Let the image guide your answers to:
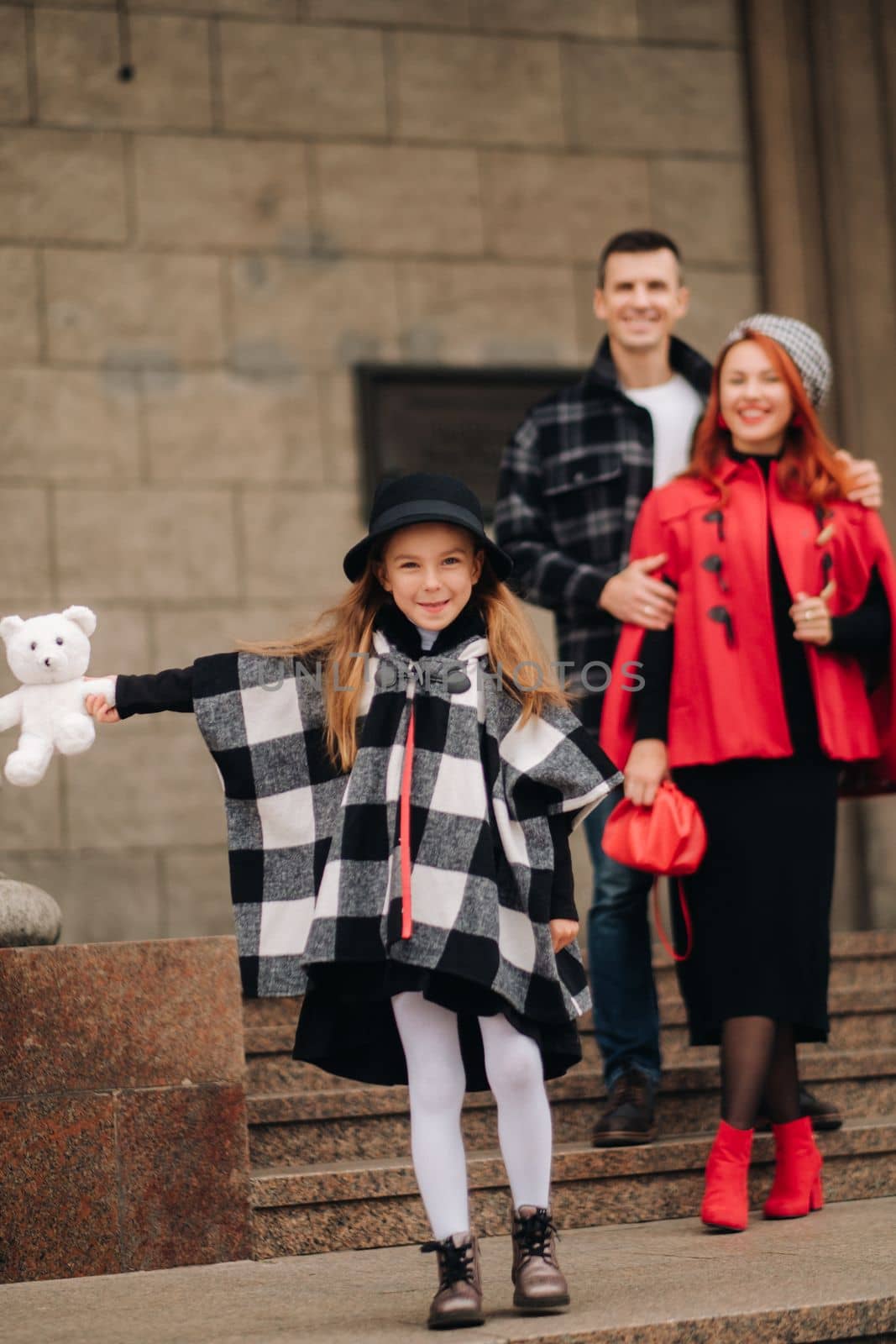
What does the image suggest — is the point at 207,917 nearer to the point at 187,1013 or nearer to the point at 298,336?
the point at 298,336

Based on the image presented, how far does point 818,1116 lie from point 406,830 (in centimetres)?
200

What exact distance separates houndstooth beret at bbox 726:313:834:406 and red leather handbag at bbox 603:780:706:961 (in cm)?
116

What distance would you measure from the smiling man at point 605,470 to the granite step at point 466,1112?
10.2 inches

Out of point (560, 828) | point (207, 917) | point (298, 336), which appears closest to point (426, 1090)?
point (560, 828)

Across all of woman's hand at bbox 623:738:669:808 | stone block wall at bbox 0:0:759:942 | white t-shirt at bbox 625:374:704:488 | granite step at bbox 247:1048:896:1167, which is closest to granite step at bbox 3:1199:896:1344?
granite step at bbox 247:1048:896:1167

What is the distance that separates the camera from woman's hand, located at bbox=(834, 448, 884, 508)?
16.0ft

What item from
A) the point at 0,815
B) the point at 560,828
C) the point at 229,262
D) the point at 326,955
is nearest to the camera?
the point at 326,955

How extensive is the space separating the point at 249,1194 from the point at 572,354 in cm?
490

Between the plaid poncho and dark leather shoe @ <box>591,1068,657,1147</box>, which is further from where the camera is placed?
dark leather shoe @ <box>591,1068,657,1147</box>

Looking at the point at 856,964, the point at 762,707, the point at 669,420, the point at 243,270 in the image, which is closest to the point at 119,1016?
the point at 762,707

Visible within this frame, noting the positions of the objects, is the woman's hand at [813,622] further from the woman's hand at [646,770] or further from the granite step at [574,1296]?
the granite step at [574,1296]

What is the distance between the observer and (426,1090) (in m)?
3.65

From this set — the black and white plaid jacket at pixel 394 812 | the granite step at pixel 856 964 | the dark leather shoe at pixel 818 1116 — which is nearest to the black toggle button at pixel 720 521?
the black and white plaid jacket at pixel 394 812

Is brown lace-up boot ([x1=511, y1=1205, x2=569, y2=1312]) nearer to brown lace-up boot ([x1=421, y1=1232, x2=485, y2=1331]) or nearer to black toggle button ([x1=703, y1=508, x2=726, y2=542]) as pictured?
brown lace-up boot ([x1=421, y1=1232, x2=485, y2=1331])
